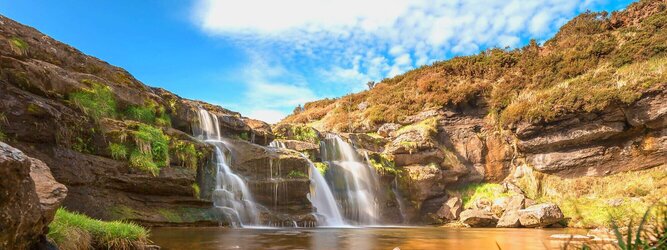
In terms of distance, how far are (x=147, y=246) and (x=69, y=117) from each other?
763cm

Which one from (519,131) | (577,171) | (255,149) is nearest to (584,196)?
(577,171)

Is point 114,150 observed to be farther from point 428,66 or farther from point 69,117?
point 428,66

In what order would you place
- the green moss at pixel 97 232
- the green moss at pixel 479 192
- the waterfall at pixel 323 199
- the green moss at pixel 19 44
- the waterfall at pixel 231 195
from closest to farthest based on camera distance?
the green moss at pixel 97 232 → the green moss at pixel 19 44 → the waterfall at pixel 231 195 → the waterfall at pixel 323 199 → the green moss at pixel 479 192

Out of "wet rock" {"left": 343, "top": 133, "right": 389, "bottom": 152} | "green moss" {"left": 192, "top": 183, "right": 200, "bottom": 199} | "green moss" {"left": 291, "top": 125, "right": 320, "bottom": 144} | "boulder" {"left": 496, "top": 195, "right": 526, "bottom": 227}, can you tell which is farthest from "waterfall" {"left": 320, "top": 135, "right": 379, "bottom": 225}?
"green moss" {"left": 192, "top": 183, "right": 200, "bottom": 199}

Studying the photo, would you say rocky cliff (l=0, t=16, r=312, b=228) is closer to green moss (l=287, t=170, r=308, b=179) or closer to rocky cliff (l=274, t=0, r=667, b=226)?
green moss (l=287, t=170, r=308, b=179)

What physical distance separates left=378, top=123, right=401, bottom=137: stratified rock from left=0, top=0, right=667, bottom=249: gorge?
0.11 meters

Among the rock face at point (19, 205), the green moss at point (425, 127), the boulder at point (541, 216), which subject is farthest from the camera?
the green moss at point (425, 127)

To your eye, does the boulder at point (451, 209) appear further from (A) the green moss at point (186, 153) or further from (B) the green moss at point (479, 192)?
(A) the green moss at point (186, 153)

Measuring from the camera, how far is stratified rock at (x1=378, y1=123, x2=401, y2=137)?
30.8 meters

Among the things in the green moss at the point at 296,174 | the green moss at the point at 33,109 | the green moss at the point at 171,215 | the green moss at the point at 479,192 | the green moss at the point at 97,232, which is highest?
the green moss at the point at 33,109

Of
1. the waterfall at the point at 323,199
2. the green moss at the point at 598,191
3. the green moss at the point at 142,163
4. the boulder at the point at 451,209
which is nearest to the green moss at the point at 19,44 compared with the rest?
the green moss at the point at 142,163

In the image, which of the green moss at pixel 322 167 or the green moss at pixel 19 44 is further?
the green moss at pixel 322 167

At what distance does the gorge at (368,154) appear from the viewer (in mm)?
11328

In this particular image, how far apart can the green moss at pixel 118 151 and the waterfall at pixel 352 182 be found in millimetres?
11536
